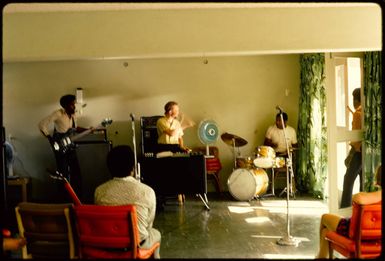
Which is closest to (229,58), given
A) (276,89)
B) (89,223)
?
(276,89)

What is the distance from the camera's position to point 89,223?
10.4 ft

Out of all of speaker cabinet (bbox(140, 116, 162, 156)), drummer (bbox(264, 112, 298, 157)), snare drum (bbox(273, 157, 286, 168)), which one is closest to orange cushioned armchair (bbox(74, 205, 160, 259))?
snare drum (bbox(273, 157, 286, 168))

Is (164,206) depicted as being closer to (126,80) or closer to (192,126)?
(192,126)

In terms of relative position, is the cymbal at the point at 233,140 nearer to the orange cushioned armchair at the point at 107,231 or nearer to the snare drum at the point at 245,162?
the snare drum at the point at 245,162

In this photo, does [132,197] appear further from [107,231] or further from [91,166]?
[91,166]

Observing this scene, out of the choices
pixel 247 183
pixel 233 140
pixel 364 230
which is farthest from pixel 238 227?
pixel 364 230

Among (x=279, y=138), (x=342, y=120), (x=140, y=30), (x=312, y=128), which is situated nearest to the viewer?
(x=140, y=30)

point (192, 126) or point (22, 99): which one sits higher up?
point (22, 99)

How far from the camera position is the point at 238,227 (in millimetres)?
5949

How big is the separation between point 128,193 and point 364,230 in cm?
163

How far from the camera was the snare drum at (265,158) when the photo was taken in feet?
23.4

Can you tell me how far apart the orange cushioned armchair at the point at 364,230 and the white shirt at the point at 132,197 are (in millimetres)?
1392

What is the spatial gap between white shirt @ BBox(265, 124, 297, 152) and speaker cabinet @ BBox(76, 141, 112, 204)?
2.52m

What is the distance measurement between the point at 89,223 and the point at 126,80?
540cm
